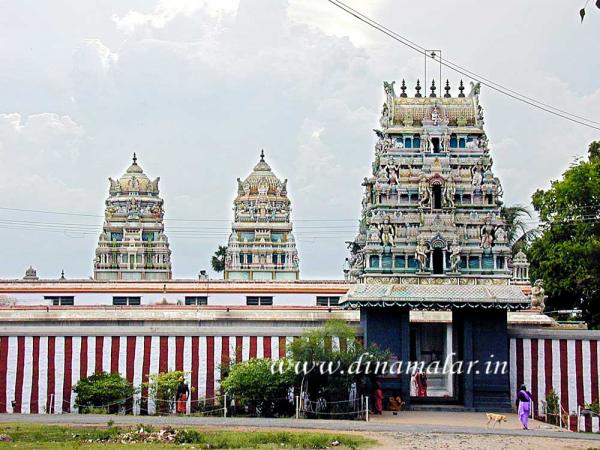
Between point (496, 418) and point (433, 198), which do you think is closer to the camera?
point (496, 418)

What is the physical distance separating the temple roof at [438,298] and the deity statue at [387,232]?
2.03 meters

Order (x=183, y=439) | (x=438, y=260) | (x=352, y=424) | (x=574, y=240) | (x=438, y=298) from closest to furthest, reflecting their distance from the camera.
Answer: (x=183, y=439) → (x=352, y=424) → (x=438, y=298) → (x=438, y=260) → (x=574, y=240)

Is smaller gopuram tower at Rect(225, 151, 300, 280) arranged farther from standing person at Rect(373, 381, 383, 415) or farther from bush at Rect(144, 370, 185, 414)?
standing person at Rect(373, 381, 383, 415)

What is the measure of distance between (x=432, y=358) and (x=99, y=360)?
16.7m

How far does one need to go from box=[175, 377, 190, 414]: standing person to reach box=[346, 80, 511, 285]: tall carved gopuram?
6.95m

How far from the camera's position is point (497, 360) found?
3097 centimetres

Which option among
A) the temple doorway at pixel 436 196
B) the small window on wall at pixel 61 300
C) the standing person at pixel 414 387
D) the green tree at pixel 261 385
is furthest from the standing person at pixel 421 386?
the small window on wall at pixel 61 300

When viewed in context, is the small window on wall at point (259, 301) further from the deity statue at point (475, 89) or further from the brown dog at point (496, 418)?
the brown dog at point (496, 418)

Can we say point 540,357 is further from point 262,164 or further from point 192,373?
point 262,164

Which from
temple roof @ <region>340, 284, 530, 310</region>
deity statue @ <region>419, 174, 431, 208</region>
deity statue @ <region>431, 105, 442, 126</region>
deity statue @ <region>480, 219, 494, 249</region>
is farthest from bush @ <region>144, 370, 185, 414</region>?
deity statue @ <region>431, 105, 442, 126</region>

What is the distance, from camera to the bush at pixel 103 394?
29797mm

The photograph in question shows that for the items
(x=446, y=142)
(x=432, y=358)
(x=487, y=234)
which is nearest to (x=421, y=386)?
(x=487, y=234)

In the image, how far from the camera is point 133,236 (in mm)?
71500

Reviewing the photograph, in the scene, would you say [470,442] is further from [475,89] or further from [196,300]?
[196,300]
